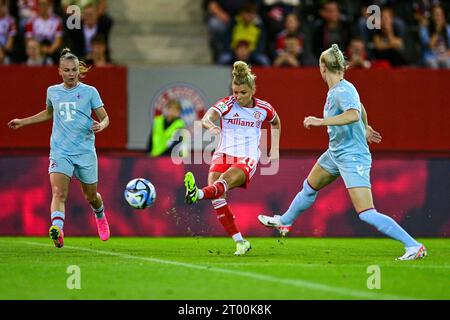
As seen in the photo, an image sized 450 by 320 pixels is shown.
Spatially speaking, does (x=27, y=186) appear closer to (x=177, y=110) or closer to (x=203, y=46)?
(x=177, y=110)

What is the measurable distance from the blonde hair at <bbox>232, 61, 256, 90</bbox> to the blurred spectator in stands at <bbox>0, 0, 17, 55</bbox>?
7085 mm

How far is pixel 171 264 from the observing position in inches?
412

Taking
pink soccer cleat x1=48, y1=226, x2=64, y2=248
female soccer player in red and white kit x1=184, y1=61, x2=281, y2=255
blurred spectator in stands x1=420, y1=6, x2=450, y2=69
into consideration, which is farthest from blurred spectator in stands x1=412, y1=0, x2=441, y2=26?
pink soccer cleat x1=48, y1=226, x2=64, y2=248

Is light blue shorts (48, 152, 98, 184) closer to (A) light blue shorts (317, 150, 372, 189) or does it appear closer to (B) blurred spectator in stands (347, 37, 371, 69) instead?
(A) light blue shorts (317, 150, 372, 189)

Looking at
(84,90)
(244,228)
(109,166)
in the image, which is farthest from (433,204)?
(84,90)

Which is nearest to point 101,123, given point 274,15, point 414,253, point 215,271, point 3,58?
point 215,271

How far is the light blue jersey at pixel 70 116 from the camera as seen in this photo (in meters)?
11.8

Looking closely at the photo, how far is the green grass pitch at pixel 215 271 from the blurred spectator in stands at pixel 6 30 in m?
5.29

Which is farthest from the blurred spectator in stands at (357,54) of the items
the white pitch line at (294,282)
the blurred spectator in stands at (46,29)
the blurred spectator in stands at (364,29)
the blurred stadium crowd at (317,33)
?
the white pitch line at (294,282)

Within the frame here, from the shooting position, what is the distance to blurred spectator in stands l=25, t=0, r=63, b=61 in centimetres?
1745

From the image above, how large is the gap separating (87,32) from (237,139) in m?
6.79

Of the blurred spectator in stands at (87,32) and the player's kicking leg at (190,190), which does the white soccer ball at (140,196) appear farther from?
the blurred spectator in stands at (87,32)

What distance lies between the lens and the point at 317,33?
18109 millimetres

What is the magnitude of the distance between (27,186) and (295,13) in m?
6.41
